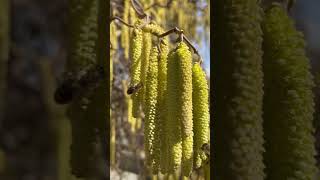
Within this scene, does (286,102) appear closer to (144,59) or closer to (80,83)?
(80,83)

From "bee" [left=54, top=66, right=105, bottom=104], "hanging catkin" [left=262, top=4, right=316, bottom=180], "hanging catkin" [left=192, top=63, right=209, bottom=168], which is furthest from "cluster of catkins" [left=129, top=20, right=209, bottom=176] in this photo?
"bee" [left=54, top=66, right=105, bottom=104]

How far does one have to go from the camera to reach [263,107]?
510mm

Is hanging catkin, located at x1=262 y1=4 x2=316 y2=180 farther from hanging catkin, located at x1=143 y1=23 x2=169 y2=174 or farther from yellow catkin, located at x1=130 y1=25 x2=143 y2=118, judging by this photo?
yellow catkin, located at x1=130 y1=25 x2=143 y2=118

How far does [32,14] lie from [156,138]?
0.76 m

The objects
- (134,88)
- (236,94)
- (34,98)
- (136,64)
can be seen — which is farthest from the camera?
(136,64)

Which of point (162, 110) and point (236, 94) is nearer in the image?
point (236, 94)

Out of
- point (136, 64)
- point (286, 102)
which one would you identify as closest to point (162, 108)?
point (136, 64)

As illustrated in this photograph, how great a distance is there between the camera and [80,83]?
353 mm

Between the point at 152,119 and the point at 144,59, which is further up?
the point at 144,59

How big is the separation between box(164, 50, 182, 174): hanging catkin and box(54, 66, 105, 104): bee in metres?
0.59

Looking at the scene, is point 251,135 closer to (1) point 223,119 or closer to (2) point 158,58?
(1) point 223,119

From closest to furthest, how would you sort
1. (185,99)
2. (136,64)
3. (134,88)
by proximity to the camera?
1. (185,99)
2. (134,88)
3. (136,64)

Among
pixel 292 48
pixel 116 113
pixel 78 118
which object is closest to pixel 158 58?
pixel 292 48

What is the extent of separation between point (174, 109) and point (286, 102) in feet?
1.57
